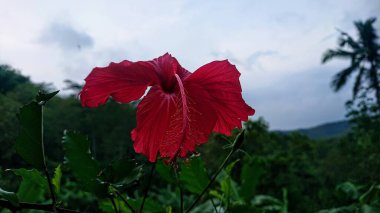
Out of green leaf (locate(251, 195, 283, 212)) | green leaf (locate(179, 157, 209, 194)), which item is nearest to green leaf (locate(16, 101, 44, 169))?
green leaf (locate(179, 157, 209, 194))

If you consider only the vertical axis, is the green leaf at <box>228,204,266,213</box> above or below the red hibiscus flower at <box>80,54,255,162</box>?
below

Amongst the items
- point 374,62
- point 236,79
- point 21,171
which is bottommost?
point 21,171

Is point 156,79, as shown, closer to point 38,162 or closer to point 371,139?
point 38,162

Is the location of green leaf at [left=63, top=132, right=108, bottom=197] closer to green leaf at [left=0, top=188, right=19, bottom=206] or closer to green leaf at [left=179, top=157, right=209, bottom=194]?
green leaf at [left=0, top=188, right=19, bottom=206]

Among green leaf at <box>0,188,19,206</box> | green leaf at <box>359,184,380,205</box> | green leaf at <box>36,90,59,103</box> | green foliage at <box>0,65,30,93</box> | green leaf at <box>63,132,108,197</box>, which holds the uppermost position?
green foliage at <box>0,65,30,93</box>

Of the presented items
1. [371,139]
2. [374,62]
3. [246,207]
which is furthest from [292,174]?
[374,62]

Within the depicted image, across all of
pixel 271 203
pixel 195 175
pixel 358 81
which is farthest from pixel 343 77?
pixel 195 175

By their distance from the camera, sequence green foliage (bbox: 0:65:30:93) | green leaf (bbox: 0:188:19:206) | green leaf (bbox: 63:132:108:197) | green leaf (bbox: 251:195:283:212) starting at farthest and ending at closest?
green leaf (bbox: 251:195:283:212) → green foliage (bbox: 0:65:30:93) → green leaf (bbox: 63:132:108:197) → green leaf (bbox: 0:188:19:206)
